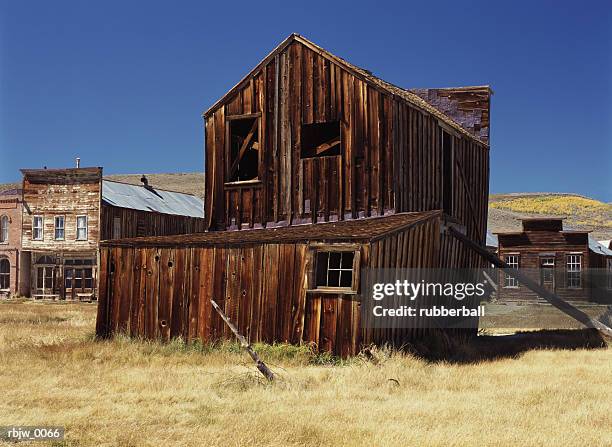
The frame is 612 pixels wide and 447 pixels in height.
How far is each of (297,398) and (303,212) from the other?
31.1 feet

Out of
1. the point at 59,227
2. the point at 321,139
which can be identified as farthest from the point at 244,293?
the point at 59,227

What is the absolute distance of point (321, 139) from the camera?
21.1 metres

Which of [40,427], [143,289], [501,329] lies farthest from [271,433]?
[501,329]

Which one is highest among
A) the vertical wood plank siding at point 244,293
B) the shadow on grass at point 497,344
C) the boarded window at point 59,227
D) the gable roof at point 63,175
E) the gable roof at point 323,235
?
the gable roof at point 63,175

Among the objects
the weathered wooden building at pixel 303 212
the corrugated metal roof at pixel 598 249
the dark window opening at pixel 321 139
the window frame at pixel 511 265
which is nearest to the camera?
the weathered wooden building at pixel 303 212

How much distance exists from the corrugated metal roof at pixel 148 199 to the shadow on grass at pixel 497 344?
2710 centimetres

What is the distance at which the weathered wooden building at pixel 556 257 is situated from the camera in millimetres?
39875

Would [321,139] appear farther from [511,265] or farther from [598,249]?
[598,249]

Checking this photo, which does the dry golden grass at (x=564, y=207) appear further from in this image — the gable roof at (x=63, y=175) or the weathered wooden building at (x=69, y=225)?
the gable roof at (x=63, y=175)

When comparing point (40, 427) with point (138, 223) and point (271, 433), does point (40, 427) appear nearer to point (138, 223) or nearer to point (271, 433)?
point (271, 433)

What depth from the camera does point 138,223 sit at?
4231cm

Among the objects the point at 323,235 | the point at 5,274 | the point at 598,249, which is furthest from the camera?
the point at 598,249

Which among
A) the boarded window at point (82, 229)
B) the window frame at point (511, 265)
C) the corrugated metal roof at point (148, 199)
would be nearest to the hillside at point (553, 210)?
the window frame at point (511, 265)

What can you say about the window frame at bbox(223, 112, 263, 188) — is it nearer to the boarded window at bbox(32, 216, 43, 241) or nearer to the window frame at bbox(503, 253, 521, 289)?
the window frame at bbox(503, 253, 521, 289)
